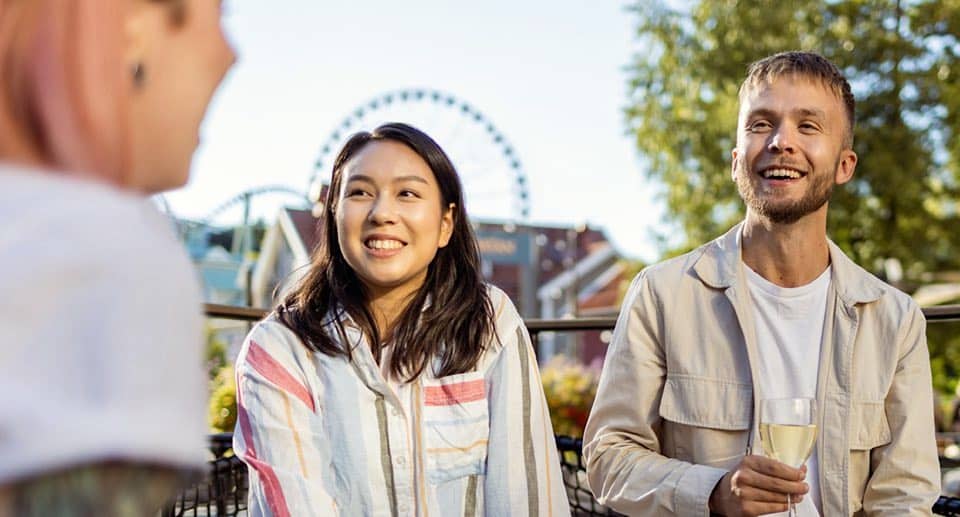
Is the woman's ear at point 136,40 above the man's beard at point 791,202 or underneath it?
above

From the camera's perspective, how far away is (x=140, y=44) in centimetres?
71

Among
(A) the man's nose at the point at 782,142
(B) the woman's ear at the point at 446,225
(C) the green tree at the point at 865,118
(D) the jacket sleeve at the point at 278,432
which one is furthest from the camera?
(C) the green tree at the point at 865,118

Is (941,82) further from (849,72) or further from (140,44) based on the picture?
(140,44)

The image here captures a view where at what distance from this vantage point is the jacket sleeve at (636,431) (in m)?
2.17

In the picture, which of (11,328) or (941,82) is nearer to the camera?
(11,328)

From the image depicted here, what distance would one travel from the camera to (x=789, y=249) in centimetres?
239

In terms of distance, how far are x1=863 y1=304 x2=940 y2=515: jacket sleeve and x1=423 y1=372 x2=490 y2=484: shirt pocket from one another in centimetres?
80

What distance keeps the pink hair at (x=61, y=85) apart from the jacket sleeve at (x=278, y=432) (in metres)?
1.38

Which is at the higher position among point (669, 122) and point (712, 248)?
point (669, 122)

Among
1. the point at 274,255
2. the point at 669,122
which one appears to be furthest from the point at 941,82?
the point at 274,255

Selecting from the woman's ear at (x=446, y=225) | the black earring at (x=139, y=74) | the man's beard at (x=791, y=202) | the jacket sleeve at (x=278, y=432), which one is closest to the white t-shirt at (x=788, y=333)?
the man's beard at (x=791, y=202)

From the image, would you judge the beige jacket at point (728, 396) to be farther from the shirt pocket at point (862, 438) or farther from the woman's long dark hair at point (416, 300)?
the woman's long dark hair at point (416, 300)

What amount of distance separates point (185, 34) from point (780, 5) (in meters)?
14.1

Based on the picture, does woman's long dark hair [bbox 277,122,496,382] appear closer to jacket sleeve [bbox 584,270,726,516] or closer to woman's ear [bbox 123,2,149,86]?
jacket sleeve [bbox 584,270,726,516]
